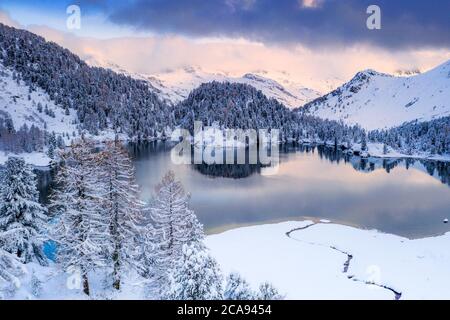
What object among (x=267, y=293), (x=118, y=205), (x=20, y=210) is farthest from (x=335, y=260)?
(x=20, y=210)

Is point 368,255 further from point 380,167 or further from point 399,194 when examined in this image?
point 380,167

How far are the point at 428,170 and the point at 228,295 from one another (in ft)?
420

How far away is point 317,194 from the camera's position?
259 feet

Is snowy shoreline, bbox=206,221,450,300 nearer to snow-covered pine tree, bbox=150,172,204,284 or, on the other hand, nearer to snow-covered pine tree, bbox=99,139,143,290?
snow-covered pine tree, bbox=150,172,204,284

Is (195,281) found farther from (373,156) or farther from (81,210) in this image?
(373,156)

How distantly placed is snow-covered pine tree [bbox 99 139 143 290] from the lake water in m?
27.2

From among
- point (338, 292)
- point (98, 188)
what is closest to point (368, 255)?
point (338, 292)

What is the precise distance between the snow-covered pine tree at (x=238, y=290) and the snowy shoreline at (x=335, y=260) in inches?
571

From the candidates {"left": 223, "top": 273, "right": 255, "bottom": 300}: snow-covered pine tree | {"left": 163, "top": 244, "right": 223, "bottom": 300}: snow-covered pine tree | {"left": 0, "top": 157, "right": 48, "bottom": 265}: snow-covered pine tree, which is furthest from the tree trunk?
{"left": 223, "top": 273, "right": 255, "bottom": 300}: snow-covered pine tree

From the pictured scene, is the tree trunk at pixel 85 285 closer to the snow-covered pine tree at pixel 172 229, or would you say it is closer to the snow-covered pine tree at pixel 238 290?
the snow-covered pine tree at pixel 172 229

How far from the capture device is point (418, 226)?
55438 mm

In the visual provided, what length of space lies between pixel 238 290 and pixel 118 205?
39.8 feet

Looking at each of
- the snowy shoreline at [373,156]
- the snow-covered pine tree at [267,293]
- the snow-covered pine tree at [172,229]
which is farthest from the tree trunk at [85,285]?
the snowy shoreline at [373,156]

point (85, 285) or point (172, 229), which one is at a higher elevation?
point (172, 229)
